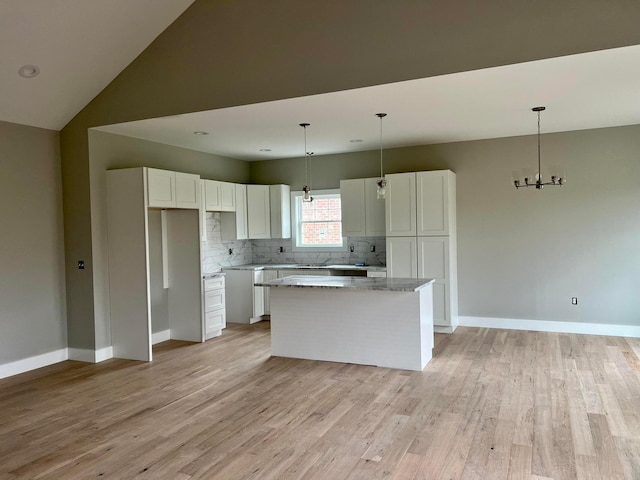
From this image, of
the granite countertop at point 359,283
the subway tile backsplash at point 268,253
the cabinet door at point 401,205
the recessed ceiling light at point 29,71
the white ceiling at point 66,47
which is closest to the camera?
the white ceiling at point 66,47

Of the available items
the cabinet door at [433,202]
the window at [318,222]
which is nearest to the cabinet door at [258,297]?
the window at [318,222]

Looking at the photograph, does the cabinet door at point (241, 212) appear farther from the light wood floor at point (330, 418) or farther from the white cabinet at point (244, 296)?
the light wood floor at point (330, 418)

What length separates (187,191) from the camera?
586 cm

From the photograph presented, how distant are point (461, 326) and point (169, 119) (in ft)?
15.2

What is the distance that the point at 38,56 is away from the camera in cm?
436

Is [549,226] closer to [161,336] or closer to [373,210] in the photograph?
[373,210]

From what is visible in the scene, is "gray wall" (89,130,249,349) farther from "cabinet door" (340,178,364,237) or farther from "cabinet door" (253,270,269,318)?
"cabinet door" (340,178,364,237)

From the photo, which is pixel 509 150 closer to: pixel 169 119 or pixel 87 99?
pixel 169 119

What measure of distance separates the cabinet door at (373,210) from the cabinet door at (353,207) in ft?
0.16

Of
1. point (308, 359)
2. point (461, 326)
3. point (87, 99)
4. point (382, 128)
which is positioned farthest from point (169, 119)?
point (461, 326)

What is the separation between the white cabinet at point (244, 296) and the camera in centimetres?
717

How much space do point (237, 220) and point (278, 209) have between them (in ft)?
2.40

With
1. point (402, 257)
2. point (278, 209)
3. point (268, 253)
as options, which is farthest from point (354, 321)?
point (268, 253)

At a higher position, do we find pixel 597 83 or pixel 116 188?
pixel 597 83
